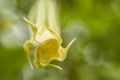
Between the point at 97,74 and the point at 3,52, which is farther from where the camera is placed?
the point at 97,74

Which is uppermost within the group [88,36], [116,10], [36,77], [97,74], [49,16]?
[49,16]

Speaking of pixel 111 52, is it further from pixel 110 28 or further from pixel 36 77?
pixel 36 77

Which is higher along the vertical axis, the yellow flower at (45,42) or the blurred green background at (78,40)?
the yellow flower at (45,42)

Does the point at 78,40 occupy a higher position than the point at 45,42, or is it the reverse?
the point at 45,42

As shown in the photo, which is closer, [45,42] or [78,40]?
[45,42]

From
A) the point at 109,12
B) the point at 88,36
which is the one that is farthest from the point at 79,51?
the point at 109,12

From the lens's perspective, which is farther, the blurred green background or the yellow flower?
the blurred green background

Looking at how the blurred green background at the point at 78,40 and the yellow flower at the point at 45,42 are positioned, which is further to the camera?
the blurred green background at the point at 78,40

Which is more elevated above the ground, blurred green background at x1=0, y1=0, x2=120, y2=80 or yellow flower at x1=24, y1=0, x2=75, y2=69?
yellow flower at x1=24, y1=0, x2=75, y2=69
